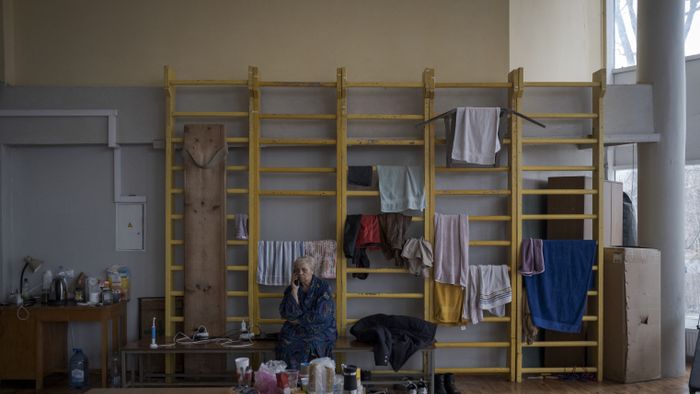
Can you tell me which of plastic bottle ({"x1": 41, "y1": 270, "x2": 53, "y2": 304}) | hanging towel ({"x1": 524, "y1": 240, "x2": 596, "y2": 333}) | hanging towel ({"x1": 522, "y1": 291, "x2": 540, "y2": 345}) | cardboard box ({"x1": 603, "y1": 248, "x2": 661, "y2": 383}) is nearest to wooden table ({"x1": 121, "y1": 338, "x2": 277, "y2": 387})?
plastic bottle ({"x1": 41, "y1": 270, "x2": 53, "y2": 304})

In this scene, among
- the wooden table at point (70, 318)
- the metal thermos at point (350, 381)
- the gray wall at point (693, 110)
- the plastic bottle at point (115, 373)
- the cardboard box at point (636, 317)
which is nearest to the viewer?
the metal thermos at point (350, 381)

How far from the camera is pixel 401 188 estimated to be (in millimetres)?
5473

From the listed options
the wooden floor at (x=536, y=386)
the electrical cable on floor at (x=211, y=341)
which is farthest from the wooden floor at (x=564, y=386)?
the electrical cable on floor at (x=211, y=341)

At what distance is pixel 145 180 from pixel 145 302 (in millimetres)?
1213

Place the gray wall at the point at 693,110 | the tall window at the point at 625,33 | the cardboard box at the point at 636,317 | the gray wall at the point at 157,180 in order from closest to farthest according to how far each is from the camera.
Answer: the cardboard box at the point at 636,317 → the gray wall at the point at 157,180 → the gray wall at the point at 693,110 → the tall window at the point at 625,33

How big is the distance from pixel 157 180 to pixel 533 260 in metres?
3.77

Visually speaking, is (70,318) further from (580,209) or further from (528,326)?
(580,209)

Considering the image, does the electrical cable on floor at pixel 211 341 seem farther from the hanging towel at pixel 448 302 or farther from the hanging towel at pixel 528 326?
the hanging towel at pixel 528 326

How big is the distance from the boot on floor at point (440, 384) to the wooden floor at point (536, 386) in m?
0.23

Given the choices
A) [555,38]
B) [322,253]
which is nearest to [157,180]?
[322,253]

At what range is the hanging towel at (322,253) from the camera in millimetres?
5496

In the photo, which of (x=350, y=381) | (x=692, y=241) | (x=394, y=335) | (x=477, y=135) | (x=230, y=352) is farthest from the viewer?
(x=692, y=241)

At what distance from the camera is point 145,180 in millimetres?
Answer: 5781

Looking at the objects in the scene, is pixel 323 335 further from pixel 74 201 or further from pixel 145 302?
pixel 74 201
